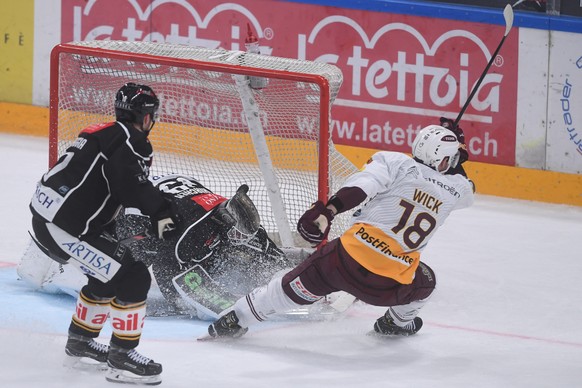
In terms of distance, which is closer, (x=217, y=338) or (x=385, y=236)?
(x=385, y=236)

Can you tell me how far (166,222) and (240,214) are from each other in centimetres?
98

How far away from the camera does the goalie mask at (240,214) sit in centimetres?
537

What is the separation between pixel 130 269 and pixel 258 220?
40.2 inches

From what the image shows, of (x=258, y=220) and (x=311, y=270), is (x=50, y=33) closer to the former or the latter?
(x=258, y=220)

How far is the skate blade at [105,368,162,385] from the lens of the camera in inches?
179

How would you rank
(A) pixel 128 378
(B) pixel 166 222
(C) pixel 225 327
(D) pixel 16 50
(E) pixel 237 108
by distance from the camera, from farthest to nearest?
1. (D) pixel 16 50
2. (E) pixel 237 108
3. (C) pixel 225 327
4. (A) pixel 128 378
5. (B) pixel 166 222

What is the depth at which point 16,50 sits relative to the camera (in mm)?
8711

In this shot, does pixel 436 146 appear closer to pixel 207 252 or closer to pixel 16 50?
pixel 207 252

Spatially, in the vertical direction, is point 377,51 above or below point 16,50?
above

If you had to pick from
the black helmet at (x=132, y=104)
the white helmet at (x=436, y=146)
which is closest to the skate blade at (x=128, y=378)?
the black helmet at (x=132, y=104)

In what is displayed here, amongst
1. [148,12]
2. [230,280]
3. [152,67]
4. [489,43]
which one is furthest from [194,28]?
[230,280]

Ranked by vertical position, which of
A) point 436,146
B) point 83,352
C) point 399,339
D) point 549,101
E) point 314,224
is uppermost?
point 436,146

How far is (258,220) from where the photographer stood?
5441 millimetres

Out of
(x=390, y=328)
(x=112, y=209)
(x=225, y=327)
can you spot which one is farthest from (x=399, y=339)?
(x=112, y=209)
